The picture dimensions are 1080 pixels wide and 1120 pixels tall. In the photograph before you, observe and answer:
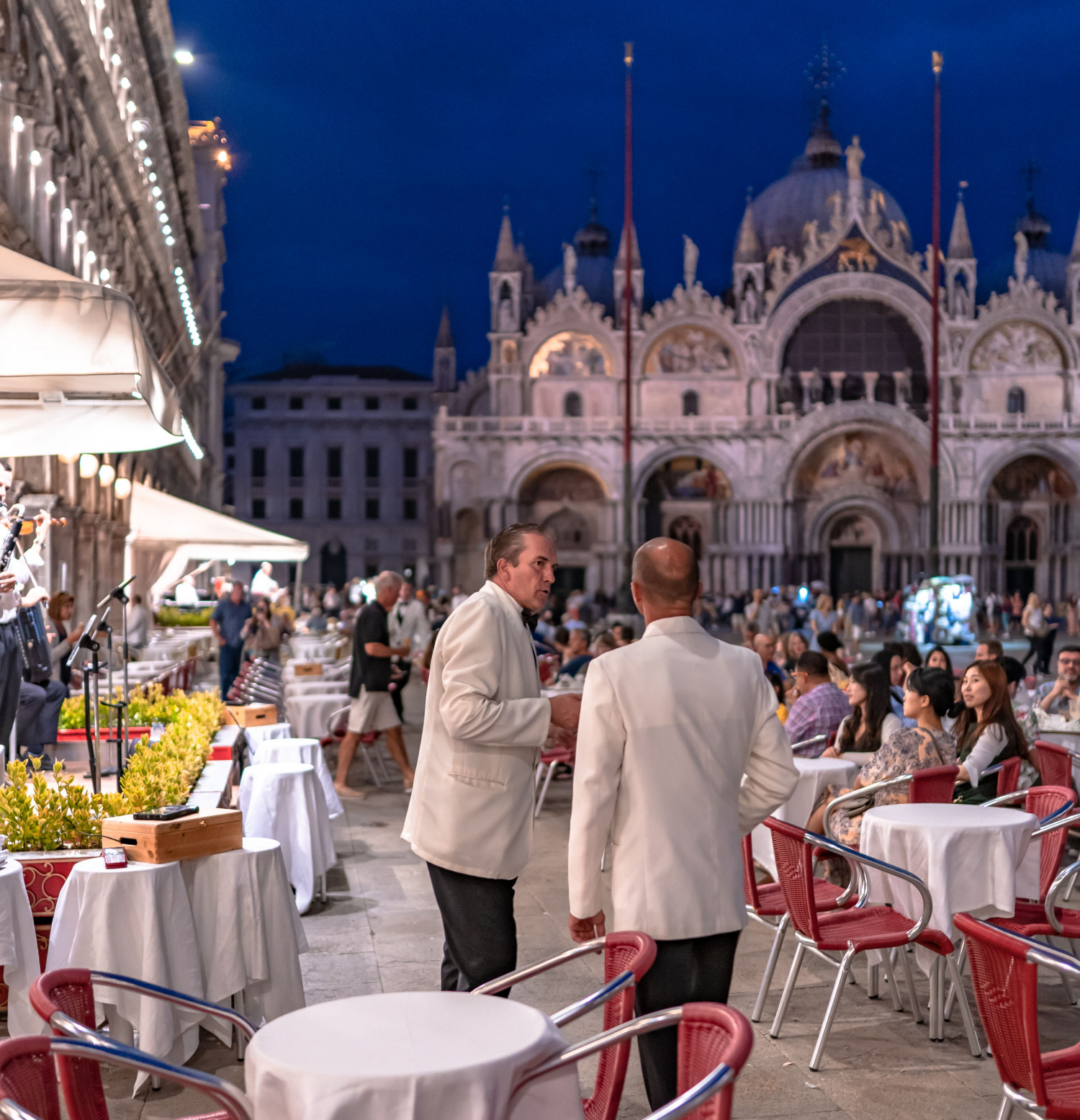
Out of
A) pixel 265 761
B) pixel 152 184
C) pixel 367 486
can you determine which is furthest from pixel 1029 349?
pixel 265 761

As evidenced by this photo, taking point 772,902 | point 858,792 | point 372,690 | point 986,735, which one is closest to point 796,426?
point 372,690

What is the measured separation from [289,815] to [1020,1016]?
476cm

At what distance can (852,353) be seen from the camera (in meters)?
49.7

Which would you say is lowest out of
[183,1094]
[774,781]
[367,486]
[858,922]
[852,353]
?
[183,1094]

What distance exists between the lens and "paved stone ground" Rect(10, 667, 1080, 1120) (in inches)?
175

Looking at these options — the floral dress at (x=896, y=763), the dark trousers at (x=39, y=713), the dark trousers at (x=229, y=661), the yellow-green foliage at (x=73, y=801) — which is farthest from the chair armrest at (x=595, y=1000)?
the dark trousers at (x=229, y=661)

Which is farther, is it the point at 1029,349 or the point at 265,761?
the point at 1029,349

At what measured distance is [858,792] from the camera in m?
5.73

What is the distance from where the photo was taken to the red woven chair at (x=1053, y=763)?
6.86 metres

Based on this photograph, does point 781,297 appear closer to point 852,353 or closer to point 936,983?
point 852,353

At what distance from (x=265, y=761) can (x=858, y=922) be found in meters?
4.23

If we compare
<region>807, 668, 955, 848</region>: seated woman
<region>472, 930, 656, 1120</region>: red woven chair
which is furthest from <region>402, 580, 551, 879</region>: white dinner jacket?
<region>807, 668, 955, 848</region>: seated woman

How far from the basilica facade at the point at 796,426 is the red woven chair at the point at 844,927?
42.3m

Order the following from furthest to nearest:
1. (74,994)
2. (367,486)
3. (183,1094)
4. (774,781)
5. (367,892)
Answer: (367,486) → (367,892) → (183,1094) → (774,781) → (74,994)
